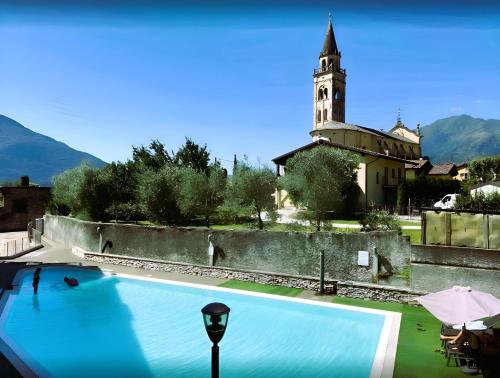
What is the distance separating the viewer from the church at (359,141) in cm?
3806

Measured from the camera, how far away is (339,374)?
942 centimetres

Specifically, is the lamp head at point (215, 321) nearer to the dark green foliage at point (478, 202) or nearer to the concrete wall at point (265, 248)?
the concrete wall at point (265, 248)

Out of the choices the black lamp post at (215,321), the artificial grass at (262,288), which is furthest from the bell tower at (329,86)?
the black lamp post at (215,321)

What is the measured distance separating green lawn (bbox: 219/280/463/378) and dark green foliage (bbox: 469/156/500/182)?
54189 mm

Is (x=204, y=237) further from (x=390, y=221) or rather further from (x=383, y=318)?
(x=390, y=221)

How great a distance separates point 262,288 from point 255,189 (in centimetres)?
1248

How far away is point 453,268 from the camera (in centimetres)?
1280

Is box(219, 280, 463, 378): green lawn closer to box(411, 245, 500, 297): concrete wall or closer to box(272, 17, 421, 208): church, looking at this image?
box(411, 245, 500, 297): concrete wall

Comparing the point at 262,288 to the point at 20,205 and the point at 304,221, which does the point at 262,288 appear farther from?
the point at 20,205

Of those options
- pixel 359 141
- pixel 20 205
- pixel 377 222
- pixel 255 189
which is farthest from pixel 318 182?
pixel 20 205

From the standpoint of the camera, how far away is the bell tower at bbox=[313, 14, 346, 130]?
72.2 m

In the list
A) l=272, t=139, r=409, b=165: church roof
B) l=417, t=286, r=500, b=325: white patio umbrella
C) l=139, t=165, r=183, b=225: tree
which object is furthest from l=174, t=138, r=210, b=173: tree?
l=417, t=286, r=500, b=325: white patio umbrella

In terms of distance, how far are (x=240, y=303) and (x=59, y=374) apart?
6.68 metres

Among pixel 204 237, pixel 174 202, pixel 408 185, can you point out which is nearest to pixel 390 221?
pixel 204 237
